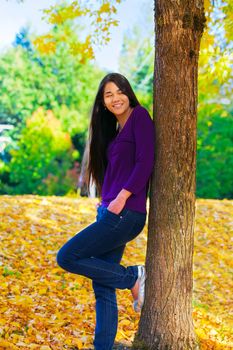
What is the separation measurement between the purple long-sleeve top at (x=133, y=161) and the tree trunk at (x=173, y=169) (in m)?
0.13

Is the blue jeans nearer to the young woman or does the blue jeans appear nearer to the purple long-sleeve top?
the young woman

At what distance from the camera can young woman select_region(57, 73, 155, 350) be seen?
3242 mm

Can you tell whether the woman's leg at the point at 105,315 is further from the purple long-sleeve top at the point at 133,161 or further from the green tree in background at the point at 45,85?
the green tree in background at the point at 45,85

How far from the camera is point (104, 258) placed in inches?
136

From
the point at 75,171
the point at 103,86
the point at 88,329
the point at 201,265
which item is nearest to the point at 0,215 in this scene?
the point at 201,265

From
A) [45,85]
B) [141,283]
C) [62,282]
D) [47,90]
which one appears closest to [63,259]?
[141,283]

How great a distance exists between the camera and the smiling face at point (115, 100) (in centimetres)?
350

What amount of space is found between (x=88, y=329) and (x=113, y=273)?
1083mm

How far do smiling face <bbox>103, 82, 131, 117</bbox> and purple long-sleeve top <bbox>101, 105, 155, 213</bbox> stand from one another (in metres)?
0.13

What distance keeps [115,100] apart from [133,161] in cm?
45

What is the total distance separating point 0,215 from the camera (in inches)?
284

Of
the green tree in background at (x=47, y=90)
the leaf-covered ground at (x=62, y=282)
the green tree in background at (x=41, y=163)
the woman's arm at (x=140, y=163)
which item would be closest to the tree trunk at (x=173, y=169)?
the woman's arm at (x=140, y=163)

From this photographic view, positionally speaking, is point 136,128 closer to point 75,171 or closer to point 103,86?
point 103,86

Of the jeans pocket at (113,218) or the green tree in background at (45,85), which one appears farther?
the green tree in background at (45,85)
